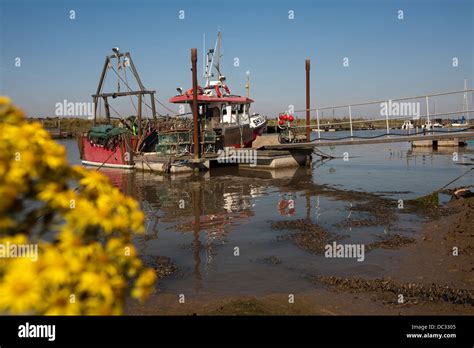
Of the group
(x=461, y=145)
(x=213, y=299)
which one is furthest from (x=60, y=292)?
(x=461, y=145)

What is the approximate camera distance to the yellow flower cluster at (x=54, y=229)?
1.64 m

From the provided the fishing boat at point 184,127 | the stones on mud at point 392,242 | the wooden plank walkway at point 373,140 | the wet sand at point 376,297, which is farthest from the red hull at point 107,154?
the wet sand at point 376,297

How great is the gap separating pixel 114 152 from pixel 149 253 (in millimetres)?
20528

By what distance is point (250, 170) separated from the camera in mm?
23094

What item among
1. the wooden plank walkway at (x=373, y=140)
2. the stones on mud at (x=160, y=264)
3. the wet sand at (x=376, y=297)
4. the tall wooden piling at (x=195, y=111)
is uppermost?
the tall wooden piling at (x=195, y=111)

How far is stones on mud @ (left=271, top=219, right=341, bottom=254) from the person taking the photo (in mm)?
8109

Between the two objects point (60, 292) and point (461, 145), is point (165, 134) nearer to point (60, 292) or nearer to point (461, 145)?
point (60, 292)

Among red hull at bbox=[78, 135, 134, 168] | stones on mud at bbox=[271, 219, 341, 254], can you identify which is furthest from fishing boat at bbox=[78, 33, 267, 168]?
stones on mud at bbox=[271, 219, 341, 254]

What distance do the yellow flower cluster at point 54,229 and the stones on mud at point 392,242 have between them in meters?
6.88

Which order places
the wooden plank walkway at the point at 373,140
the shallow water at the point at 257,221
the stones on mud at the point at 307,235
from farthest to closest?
the wooden plank walkway at the point at 373,140 < the stones on mud at the point at 307,235 < the shallow water at the point at 257,221

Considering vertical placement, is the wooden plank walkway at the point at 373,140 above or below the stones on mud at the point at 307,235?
above

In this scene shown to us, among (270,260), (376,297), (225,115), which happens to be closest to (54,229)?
(376,297)

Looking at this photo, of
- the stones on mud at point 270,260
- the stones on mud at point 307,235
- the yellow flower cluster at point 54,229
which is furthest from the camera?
the stones on mud at point 307,235

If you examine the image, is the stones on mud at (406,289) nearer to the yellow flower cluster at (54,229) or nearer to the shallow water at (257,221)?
the shallow water at (257,221)
